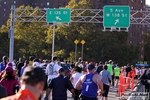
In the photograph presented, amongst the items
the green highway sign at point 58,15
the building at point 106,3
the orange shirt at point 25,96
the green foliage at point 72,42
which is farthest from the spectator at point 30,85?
the building at point 106,3

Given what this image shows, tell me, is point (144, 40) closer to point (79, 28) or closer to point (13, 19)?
point (79, 28)

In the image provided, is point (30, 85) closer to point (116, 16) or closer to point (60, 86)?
point (60, 86)

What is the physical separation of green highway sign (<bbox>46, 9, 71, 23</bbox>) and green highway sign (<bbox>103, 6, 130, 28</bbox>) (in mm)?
3314

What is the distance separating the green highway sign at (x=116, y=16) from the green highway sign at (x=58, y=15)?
331 centimetres

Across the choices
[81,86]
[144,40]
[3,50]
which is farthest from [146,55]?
[81,86]

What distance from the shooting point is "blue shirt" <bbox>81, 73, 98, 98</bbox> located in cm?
1020

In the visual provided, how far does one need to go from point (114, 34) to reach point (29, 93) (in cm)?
6655

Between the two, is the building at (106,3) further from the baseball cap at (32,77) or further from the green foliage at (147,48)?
the baseball cap at (32,77)

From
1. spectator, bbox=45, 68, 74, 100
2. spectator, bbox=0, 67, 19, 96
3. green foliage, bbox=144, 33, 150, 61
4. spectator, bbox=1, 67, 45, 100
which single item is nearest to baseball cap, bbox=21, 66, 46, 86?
spectator, bbox=1, 67, 45, 100

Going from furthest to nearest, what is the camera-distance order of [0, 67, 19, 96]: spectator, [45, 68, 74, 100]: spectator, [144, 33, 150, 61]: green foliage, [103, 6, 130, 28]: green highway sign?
[144, 33, 150, 61]: green foliage → [103, 6, 130, 28]: green highway sign → [45, 68, 74, 100]: spectator → [0, 67, 19, 96]: spectator

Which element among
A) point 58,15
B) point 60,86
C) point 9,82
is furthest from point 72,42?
point 9,82

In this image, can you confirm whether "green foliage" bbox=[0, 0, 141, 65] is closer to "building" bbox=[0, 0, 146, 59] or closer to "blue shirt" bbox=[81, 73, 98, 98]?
"building" bbox=[0, 0, 146, 59]

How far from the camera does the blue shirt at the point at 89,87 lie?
10195mm

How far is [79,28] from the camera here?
64.9m
